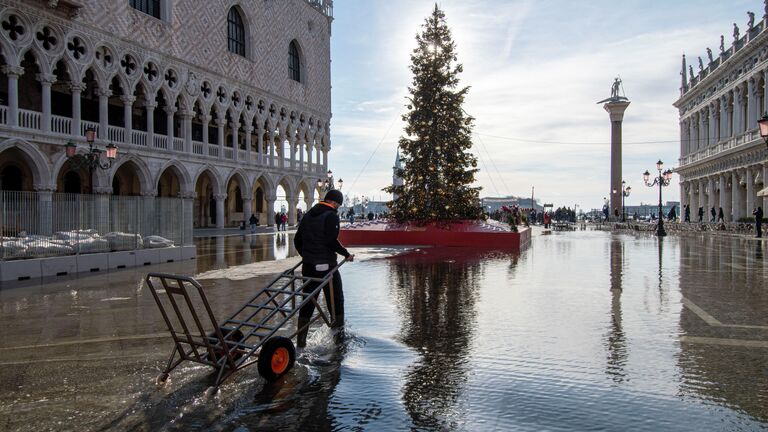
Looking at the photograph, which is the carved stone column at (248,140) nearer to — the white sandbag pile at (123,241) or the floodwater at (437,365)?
the white sandbag pile at (123,241)

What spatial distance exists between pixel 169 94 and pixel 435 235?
21936 mm

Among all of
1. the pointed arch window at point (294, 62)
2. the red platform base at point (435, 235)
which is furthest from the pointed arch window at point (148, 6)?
the red platform base at point (435, 235)

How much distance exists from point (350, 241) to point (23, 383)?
20.1 meters

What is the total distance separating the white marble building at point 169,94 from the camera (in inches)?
1128

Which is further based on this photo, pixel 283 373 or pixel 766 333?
pixel 766 333

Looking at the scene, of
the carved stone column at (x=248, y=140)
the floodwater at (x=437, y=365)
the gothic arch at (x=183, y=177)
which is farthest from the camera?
Answer: the carved stone column at (x=248, y=140)

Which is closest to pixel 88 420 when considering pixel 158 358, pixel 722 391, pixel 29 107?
pixel 158 358

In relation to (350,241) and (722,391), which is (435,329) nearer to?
(722,391)

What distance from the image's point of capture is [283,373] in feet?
17.3

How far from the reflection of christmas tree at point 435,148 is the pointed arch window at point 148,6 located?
1859 cm

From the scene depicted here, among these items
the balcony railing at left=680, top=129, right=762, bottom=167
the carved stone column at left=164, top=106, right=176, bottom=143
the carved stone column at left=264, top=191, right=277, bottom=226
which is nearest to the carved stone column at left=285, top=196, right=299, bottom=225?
the carved stone column at left=264, top=191, right=277, bottom=226

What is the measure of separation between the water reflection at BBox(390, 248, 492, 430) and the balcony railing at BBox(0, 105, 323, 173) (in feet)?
74.5

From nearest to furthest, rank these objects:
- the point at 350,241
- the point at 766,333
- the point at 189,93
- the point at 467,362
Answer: the point at 467,362 → the point at 766,333 → the point at 350,241 → the point at 189,93

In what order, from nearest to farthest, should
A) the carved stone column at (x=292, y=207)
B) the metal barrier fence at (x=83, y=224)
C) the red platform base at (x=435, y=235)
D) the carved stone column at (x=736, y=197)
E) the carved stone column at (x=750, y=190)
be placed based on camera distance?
the metal barrier fence at (x=83, y=224) < the red platform base at (x=435, y=235) < the carved stone column at (x=750, y=190) < the carved stone column at (x=736, y=197) < the carved stone column at (x=292, y=207)
